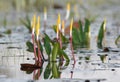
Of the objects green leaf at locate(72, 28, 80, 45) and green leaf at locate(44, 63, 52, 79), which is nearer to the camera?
green leaf at locate(44, 63, 52, 79)

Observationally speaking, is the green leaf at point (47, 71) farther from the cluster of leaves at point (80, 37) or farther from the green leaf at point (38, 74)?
the cluster of leaves at point (80, 37)

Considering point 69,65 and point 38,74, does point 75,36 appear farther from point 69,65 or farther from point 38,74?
point 38,74

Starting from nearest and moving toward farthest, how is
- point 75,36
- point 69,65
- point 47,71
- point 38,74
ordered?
point 38,74
point 47,71
point 69,65
point 75,36

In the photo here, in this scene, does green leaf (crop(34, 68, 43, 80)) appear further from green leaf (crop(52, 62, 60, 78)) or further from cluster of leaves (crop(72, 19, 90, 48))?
cluster of leaves (crop(72, 19, 90, 48))

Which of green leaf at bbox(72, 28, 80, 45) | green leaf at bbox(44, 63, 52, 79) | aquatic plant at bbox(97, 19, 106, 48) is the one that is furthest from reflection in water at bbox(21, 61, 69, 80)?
aquatic plant at bbox(97, 19, 106, 48)

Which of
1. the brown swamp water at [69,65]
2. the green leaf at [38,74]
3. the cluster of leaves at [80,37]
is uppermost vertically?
the cluster of leaves at [80,37]

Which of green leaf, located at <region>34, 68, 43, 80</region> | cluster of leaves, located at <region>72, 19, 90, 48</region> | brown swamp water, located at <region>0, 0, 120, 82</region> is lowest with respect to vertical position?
green leaf, located at <region>34, 68, 43, 80</region>

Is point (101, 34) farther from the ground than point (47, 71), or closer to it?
farther from the ground

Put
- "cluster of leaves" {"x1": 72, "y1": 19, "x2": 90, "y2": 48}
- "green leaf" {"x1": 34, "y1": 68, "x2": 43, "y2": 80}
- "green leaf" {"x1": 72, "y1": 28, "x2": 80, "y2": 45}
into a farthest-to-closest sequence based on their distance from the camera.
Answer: "cluster of leaves" {"x1": 72, "y1": 19, "x2": 90, "y2": 48} → "green leaf" {"x1": 72, "y1": 28, "x2": 80, "y2": 45} → "green leaf" {"x1": 34, "y1": 68, "x2": 43, "y2": 80}

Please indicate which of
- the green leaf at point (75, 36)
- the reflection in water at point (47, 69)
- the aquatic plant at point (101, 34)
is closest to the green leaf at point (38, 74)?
the reflection in water at point (47, 69)

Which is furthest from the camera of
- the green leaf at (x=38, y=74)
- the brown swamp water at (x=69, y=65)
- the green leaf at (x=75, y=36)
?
the green leaf at (x=75, y=36)

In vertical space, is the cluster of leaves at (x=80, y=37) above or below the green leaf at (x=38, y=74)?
above

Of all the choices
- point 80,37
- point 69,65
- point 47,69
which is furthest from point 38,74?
point 80,37
